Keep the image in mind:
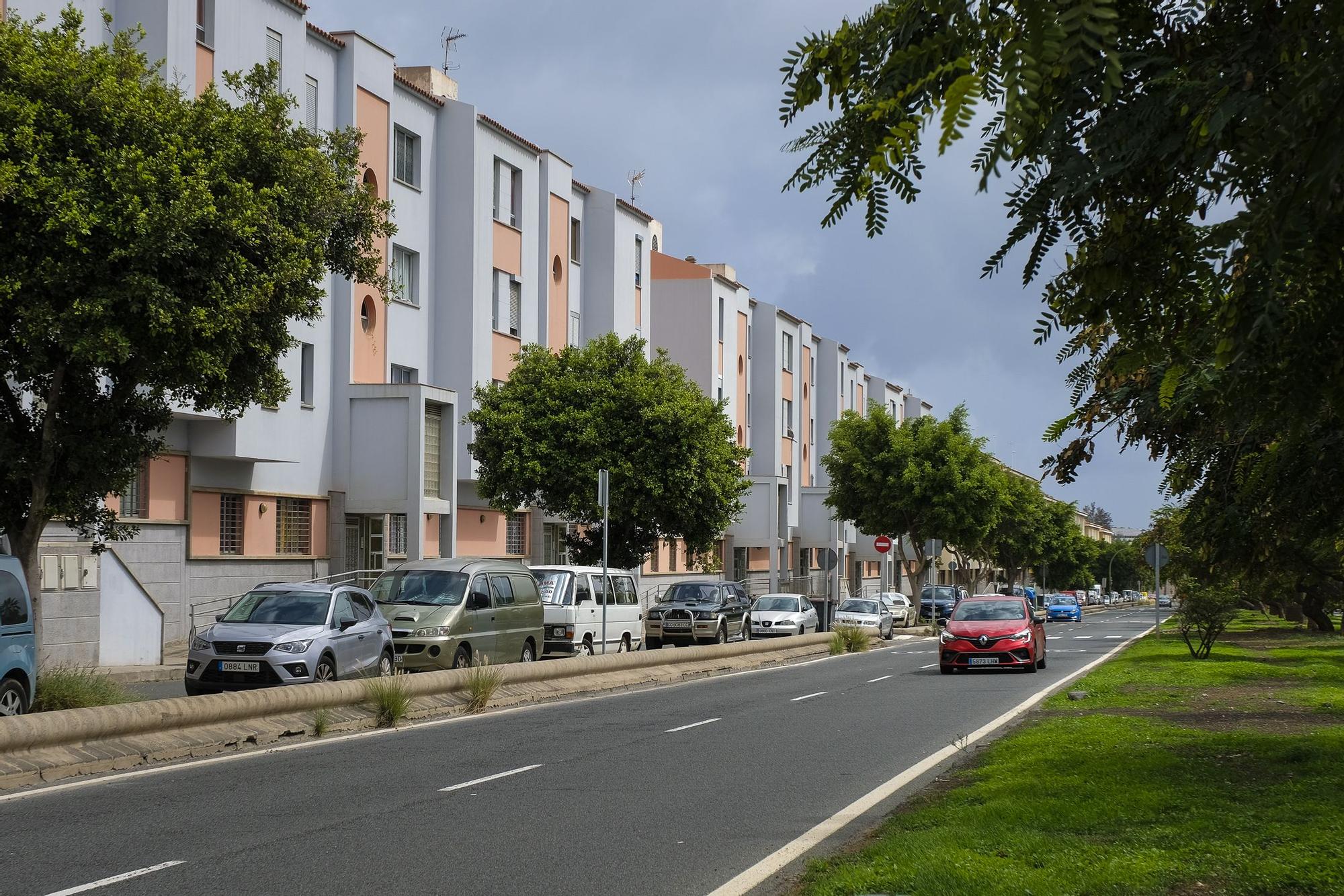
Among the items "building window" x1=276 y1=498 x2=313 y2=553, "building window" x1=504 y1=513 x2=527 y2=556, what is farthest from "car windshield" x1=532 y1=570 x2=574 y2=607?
"building window" x1=504 y1=513 x2=527 y2=556

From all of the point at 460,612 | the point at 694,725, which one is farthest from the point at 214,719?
the point at 460,612

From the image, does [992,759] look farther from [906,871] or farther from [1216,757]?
[906,871]

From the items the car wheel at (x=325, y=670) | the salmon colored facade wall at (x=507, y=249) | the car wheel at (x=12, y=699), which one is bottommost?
the car wheel at (x=325, y=670)

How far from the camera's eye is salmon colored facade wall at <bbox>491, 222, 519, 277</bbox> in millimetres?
41312

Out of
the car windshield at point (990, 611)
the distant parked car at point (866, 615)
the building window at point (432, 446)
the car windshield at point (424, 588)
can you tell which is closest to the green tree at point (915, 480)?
the distant parked car at point (866, 615)

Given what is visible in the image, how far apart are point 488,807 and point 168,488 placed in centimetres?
2056

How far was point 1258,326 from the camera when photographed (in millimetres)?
3408

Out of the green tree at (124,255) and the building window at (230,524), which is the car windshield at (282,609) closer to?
the green tree at (124,255)

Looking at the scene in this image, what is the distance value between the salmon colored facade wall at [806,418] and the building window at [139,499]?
4978cm

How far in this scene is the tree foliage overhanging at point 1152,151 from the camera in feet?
7.74

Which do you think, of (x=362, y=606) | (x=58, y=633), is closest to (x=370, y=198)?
(x=362, y=606)

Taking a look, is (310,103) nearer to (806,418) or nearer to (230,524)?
(230,524)

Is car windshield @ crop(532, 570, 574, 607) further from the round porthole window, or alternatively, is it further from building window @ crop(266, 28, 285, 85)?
building window @ crop(266, 28, 285, 85)

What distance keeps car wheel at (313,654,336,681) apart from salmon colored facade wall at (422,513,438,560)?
61.5 feet
